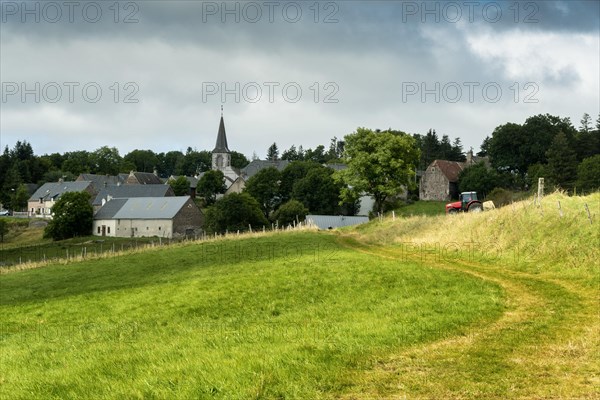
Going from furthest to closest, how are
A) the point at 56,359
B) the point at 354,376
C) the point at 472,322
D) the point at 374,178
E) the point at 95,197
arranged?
the point at 95,197
the point at 374,178
the point at 472,322
the point at 56,359
the point at 354,376

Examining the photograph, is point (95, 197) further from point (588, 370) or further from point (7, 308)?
point (588, 370)

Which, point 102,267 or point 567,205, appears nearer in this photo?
point 567,205

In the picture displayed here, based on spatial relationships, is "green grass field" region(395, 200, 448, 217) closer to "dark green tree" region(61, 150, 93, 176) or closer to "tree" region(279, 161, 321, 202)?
"tree" region(279, 161, 321, 202)

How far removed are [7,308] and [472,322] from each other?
56.5ft

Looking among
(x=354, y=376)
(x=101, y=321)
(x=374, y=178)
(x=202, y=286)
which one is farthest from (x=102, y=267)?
(x=374, y=178)

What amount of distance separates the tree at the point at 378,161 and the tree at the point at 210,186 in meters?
77.5

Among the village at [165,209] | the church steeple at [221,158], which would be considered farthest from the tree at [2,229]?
the church steeple at [221,158]

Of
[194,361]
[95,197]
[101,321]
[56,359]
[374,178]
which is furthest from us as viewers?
[95,197]

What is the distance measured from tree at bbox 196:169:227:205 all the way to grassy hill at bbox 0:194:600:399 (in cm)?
10747

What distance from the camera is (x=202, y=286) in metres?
20.0

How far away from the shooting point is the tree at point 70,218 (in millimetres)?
95812

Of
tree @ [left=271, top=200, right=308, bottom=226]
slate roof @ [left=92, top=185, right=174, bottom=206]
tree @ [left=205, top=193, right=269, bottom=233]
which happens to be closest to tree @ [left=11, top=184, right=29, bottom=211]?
slate roof @ [left=92, top=185, right=174, bottom=206]

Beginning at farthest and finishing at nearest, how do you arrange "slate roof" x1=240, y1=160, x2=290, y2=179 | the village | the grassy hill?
"slate roof" x1=240, y1=160, x2=290, y2=179
the village
the grassy hill

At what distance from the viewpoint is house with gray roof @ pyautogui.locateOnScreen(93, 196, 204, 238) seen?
93.8 metres
